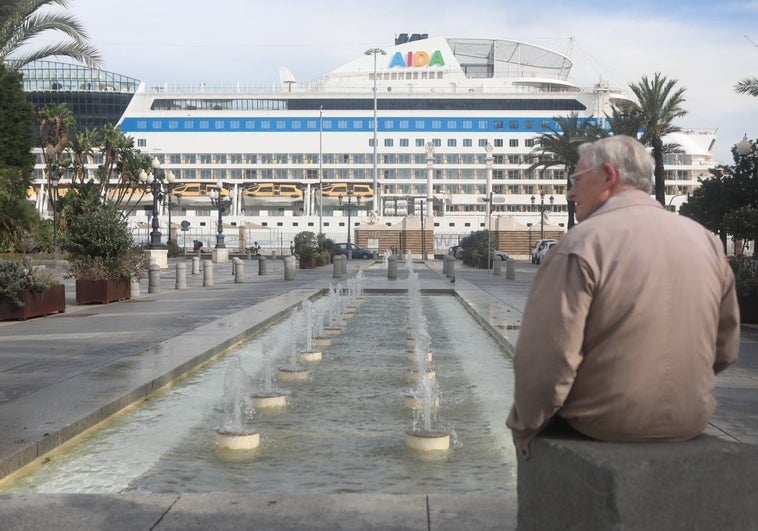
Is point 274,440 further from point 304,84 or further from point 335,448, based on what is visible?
point 304,84

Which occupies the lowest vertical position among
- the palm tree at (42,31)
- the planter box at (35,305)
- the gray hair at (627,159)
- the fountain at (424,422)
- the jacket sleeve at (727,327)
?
the fountain at (424,422)

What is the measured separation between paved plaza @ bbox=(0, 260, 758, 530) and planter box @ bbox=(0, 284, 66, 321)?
0.84ft

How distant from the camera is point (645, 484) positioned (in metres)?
2.47

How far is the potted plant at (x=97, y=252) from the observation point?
63.4 feet

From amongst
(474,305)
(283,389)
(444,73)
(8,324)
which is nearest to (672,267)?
(283,389)

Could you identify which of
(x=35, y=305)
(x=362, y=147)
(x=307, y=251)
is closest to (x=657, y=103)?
(x=307, y=251)

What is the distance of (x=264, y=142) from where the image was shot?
296 feet

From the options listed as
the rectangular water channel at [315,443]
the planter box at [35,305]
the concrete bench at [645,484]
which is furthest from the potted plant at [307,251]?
the concrete bench at [645,484]

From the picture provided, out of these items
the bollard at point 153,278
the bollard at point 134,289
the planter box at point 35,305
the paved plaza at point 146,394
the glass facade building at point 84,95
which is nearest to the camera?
the paved plaza at point 146,394

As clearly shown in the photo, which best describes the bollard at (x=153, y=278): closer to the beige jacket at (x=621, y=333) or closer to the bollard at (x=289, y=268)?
the bollard at (x=289, y=268)

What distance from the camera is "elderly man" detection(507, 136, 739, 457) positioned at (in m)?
2.52

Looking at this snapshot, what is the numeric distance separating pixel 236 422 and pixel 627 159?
4380 mm

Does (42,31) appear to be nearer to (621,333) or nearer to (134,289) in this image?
(134,289)

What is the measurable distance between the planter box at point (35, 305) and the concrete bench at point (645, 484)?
46.8ft
